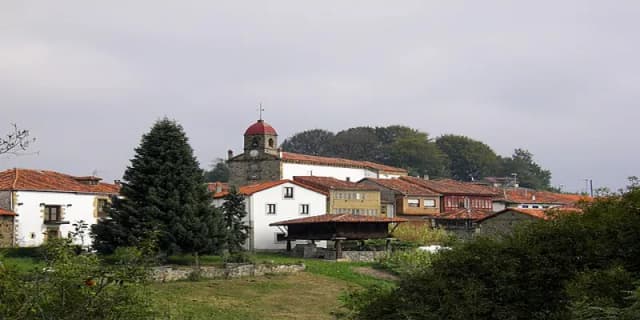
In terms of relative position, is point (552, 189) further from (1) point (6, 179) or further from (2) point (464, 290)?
(2) point (464, 290)

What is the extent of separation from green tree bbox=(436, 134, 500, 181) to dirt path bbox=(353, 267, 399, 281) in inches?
3468

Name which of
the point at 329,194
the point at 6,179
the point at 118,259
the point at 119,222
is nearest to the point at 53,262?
the point at 118,259

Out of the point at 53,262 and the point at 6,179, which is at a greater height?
the point at 6,179

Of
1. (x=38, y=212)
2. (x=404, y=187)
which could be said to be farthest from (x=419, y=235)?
(x=38, y=212)

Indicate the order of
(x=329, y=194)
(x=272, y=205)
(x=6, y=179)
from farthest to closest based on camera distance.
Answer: (x=329, y=194) < (x=272, y=205) < (x=6, y=179)

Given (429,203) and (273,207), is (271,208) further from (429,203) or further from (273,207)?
(429,203)

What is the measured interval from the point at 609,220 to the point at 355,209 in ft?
172

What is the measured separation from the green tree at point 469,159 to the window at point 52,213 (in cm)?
8866

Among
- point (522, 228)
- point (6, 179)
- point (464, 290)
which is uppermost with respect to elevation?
point (6, 179)

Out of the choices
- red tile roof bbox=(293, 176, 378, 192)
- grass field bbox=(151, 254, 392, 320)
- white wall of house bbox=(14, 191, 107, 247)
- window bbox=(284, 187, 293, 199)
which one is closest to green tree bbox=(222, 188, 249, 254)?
window bbox=(284, 187, 293, 199)

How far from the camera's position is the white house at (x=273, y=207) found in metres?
60.5

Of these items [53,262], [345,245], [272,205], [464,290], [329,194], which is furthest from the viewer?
[329,194]

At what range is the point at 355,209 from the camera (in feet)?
226

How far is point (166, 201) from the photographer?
43125 millimetres
